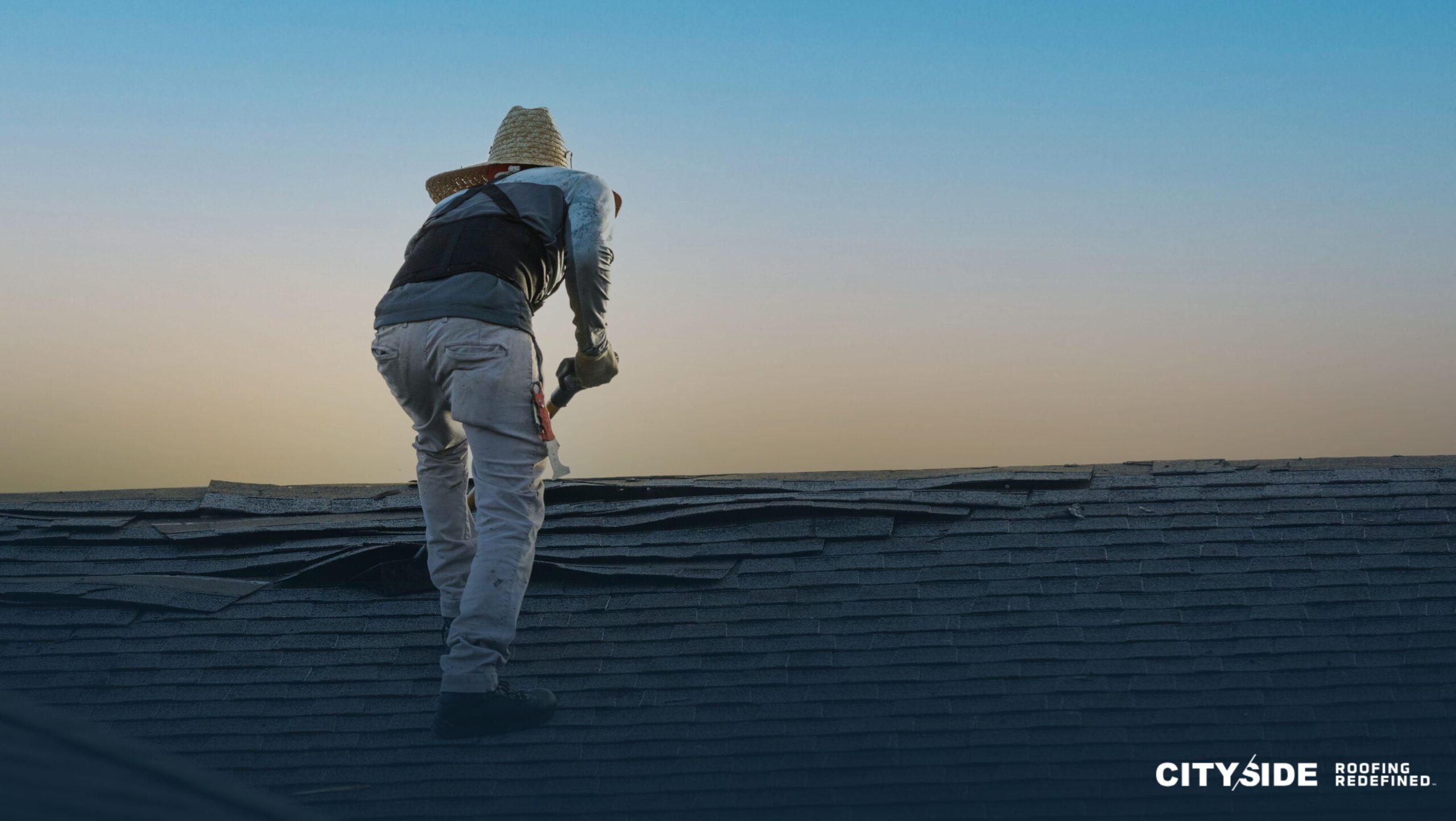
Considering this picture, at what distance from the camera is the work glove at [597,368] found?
3717 millimetres

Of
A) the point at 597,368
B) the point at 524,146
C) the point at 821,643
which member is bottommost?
the point at 821,643

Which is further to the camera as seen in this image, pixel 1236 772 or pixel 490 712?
pixel 490 712

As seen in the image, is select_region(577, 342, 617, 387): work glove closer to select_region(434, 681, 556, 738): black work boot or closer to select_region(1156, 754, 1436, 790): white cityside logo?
select_region(434, 681, 556, 738): black work boot

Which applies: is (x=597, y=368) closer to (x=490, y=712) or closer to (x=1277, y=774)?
(x=490, y=712)

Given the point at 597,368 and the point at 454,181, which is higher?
the point at 454,181

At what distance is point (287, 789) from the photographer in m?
3.11

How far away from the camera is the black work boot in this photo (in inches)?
127

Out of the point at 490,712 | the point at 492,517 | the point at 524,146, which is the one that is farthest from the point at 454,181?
the point at 490,712

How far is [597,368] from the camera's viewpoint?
3.75 m

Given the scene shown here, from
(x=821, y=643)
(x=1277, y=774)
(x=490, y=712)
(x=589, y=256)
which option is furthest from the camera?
(x=821, y=643)

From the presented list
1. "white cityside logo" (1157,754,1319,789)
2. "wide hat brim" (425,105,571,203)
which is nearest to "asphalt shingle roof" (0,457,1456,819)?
"white cityside logo" (1157,754,1319,789)

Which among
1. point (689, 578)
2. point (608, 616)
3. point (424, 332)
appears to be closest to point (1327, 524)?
point (689, 578)

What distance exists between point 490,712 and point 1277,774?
2.18 metres

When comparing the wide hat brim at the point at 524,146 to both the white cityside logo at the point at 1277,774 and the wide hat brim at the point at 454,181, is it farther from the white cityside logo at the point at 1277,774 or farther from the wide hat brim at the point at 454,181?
the white cityside logo at the point at 1277,774
